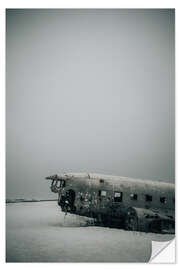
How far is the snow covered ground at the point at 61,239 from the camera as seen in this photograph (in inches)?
189

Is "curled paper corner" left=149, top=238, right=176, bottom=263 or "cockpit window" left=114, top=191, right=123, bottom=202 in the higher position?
"cockpit window" left=114, top=191, right=123, bottom=202

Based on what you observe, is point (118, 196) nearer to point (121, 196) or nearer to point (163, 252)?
point (121, 196)

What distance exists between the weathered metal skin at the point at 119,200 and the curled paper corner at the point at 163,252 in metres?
0.18

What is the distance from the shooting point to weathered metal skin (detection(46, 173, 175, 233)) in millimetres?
4992

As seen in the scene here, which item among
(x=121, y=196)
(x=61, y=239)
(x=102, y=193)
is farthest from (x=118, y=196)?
(x=61, y=239)

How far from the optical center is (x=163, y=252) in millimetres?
4859

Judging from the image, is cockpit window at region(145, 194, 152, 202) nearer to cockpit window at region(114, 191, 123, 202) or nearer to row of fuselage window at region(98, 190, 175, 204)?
row of fuselage window at region(98, 190, 175, 204)

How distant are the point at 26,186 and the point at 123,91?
2.01 m

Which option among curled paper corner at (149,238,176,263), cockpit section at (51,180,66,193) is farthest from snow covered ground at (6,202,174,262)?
cockpit section at (51,180,66,193)

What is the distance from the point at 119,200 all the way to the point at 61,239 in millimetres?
1023

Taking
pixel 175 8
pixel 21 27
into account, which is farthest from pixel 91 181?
pixel 175 8

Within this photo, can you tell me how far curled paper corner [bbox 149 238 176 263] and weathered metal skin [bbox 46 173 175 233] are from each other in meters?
0.18

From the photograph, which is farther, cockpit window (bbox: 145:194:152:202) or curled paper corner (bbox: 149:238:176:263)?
cockpit window (bbox: 145:194:152:202)

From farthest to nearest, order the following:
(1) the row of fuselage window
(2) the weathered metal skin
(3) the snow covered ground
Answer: (1) the row of fuselage window < (2) the weathered metal skin < (3) the snow covered ground
